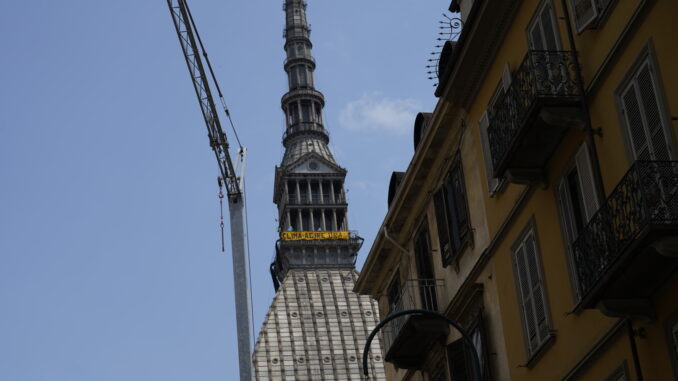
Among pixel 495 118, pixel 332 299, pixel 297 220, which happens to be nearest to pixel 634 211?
pixel 495 118

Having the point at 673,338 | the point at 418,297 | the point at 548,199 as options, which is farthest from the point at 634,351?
the point at 418,297

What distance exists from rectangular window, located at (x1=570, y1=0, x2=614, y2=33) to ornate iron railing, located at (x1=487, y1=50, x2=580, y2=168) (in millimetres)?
601

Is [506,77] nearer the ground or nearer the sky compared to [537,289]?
nearer the sky

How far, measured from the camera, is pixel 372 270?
38.1 m

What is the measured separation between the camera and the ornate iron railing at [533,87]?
21.7 metres

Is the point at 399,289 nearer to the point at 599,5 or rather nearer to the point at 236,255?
the point at 599,5

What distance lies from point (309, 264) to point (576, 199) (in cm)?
13765

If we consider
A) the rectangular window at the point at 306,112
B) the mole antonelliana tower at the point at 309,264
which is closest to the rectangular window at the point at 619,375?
the mole antonelliana tower at the point at 309,264

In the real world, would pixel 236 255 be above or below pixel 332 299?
below

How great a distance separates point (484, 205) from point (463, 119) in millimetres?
2425

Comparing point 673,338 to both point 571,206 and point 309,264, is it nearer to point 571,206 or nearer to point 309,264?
point 571,206

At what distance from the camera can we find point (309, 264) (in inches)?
6289

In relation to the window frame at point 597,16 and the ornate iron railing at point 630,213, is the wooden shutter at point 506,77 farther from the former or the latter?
the ornate iron railing at point 630,213

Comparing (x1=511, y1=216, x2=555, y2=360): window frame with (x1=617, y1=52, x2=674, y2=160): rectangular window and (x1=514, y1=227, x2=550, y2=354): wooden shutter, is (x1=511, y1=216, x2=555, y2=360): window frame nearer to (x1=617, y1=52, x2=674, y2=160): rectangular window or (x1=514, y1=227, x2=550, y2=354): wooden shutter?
(x1=514, y1=227, x2=550, y2=354): wooden shutter
